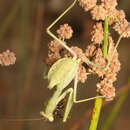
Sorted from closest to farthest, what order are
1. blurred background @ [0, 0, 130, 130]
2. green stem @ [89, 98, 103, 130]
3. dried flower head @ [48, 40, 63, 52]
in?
green stem @ [89, 98, 103, 130] → dried flower head @ [48, 40, 63, 52] → blurred background @ [0, 0, 130, 130]

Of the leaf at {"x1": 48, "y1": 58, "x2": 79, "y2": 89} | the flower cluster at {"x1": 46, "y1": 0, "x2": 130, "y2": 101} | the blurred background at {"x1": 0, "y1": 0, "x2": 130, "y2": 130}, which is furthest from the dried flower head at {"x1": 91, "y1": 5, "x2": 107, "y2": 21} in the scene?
the blurred background at {"x1": 0, "y1": 0, "x2": 130, "y2": 130}

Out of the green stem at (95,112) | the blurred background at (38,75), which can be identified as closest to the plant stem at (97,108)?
the green stem at (95,112)

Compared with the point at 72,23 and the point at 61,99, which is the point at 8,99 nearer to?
the point at 72,23

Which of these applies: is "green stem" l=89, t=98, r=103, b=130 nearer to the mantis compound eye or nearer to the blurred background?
the mantis compound eye

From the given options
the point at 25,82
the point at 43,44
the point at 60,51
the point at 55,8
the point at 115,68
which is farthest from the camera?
the point at 55,8

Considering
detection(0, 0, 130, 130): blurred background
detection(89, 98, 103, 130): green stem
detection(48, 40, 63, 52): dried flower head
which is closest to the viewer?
detection(89, 98, 103, 130): green stem

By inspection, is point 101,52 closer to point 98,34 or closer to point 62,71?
point 98,34

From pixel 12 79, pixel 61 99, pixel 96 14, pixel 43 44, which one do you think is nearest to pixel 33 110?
pixel 12 79

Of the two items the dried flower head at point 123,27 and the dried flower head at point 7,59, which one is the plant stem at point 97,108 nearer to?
the dried flower head at point 123,27

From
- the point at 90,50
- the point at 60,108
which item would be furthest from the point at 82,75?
the point at 60,108
